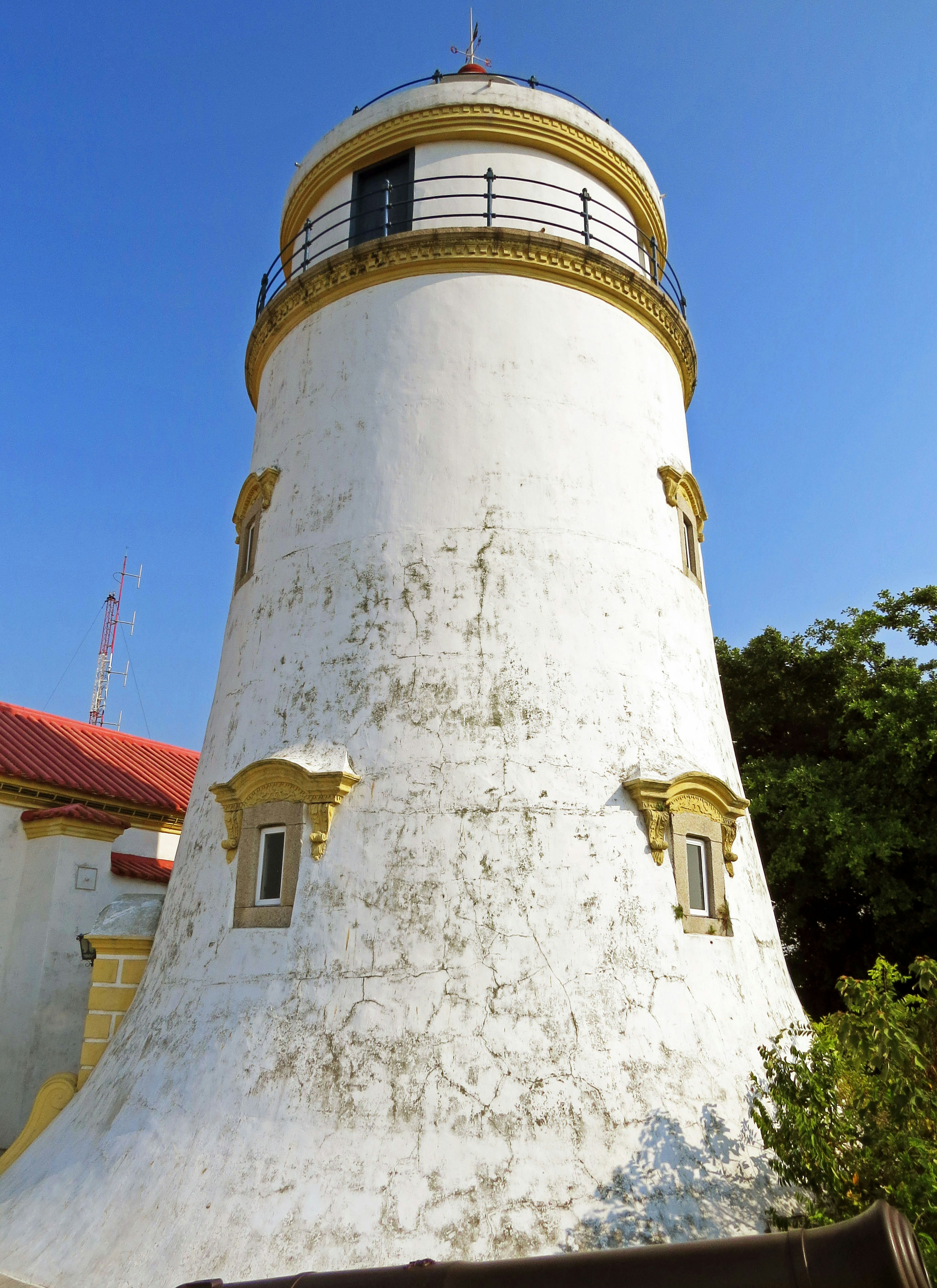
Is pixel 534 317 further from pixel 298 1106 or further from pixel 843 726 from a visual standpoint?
pixel 843 726

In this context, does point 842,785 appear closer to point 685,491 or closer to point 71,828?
point 685,491

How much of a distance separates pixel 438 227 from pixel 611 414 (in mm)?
3138

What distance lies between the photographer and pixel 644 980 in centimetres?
790

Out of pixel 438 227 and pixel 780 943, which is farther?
pixel 438 227

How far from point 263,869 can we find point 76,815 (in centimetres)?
663

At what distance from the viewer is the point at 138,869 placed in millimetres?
14945

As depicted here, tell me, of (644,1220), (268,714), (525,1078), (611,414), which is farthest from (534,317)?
(644,1220)

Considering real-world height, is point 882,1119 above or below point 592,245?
below

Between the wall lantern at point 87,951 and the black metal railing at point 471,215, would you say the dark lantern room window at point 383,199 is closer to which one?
the black metal railing at point 471,215

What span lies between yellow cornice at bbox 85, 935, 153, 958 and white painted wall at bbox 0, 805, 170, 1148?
2.93 meters

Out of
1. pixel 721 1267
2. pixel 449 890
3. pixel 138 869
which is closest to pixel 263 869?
pixel 449 890

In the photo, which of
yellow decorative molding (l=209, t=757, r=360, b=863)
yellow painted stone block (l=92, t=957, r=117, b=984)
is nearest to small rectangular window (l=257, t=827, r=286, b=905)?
yellow decorative molding (l=209, t=757, r=360, b=863)

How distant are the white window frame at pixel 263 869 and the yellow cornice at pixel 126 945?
7.79 ft

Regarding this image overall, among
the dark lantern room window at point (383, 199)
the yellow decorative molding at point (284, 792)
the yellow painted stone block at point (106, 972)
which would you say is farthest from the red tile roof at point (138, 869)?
the dark lantern room window at point (383, 199)
